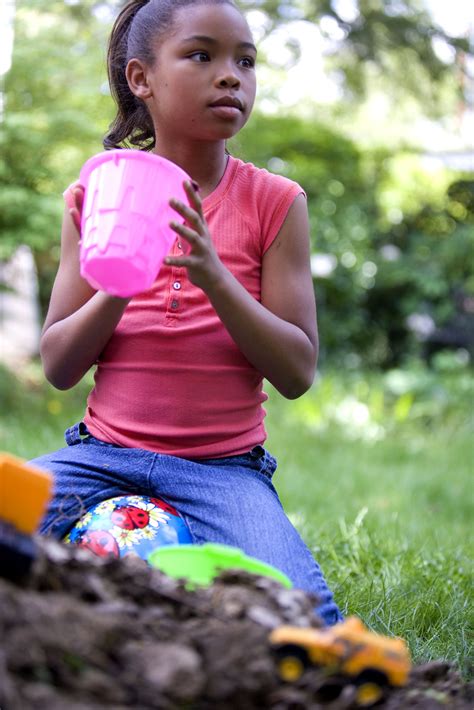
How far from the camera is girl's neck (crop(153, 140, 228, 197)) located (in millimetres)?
2020

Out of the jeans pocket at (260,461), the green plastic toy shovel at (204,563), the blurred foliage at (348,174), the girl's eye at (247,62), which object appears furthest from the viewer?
the blurred foliage at (348,174)

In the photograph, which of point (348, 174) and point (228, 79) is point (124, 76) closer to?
point (228, 79)

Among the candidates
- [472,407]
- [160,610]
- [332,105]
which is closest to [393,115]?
[332,105]

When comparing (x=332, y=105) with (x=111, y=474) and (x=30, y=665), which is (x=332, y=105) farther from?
(x=30, y=665)

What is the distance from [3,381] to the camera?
Answer: 5785 mm

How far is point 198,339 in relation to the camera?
76.4 inches

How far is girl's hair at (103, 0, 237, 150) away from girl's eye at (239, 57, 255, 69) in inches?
9.5

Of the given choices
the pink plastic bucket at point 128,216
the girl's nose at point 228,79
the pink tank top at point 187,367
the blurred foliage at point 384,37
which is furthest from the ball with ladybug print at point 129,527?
the blurred foliage at point 384,37

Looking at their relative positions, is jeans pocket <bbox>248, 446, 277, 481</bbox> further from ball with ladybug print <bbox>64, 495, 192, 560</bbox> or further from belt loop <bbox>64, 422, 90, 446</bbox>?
belt loop <bbox>64, 422, 90, 446</bbox>

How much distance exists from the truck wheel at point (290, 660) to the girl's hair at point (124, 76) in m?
1.37

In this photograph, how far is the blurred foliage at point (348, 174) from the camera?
239 inches

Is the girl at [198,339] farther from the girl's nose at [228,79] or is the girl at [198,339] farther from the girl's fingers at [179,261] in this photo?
the girl's fingers at [179,261]

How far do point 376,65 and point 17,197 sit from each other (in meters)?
3.75

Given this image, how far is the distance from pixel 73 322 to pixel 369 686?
1002 millimetres
